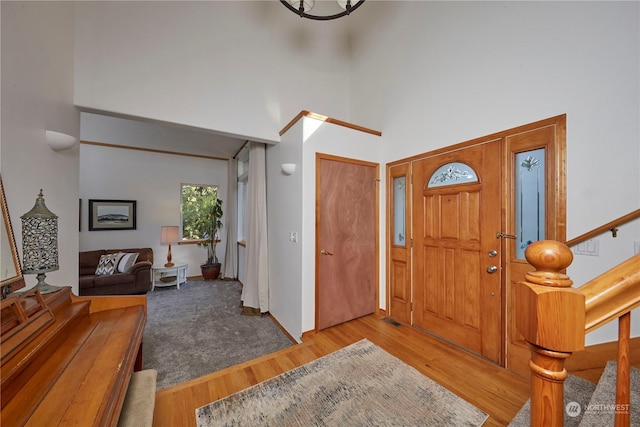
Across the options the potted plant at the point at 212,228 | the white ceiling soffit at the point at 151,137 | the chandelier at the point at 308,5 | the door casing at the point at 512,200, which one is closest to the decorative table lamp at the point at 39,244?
the white ceiling soffit at the point at 151,137

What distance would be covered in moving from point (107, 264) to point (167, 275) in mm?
961

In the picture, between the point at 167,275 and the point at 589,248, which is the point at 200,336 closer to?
the point at 167,275

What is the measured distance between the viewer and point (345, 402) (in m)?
1.55

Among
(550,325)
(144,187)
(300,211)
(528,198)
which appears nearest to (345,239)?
(300,211)

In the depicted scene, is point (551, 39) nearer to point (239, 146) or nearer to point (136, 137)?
point (239, 146)

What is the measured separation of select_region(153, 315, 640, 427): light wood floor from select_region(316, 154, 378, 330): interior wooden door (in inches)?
12.6

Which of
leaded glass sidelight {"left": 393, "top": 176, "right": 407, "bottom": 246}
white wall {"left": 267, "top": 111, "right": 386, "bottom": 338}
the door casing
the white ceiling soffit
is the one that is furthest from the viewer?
the white ceiling soffit

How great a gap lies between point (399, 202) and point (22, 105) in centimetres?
323

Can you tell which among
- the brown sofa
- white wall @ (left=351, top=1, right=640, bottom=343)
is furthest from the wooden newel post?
the brown sofa

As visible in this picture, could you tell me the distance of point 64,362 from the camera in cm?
96

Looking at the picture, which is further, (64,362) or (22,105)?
(22,105)

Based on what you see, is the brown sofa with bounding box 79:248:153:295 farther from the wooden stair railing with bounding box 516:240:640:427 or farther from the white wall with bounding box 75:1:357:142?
the wooden stair railing with bounding box 516:240:640:427

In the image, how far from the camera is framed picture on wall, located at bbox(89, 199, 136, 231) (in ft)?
14.7

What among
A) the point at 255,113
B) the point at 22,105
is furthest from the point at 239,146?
the point at 22,105
